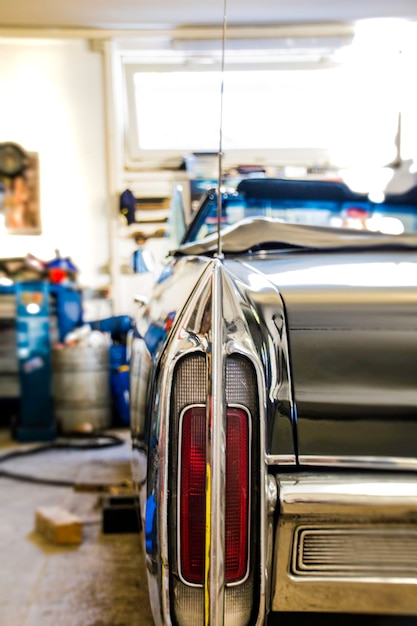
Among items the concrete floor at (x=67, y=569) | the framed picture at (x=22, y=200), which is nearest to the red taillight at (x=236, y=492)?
the concrete floor at (x=67, y=569)

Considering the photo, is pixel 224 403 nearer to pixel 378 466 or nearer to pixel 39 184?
pixel 378 466

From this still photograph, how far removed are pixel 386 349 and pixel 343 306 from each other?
0.09 metres

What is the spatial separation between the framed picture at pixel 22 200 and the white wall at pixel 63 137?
5cm

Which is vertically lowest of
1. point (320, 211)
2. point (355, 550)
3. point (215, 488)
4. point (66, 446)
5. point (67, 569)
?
point (66, 446)

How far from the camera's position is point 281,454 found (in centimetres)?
81

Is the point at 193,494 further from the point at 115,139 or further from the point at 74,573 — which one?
the point at 115,139

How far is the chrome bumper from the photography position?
776mm

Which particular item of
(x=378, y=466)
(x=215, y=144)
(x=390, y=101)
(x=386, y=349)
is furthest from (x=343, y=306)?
(x=390, y=101)

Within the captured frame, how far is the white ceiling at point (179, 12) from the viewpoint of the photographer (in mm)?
4211

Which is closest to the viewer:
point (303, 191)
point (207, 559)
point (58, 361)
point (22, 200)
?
point (207, 559)

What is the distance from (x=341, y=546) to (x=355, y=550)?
20 millimetres

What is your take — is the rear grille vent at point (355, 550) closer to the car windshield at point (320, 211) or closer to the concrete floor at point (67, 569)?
the concrete floor at point (67, 569)

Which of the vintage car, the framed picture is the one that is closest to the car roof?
the vintage car

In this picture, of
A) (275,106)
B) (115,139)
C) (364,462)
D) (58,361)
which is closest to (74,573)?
(364,462)
